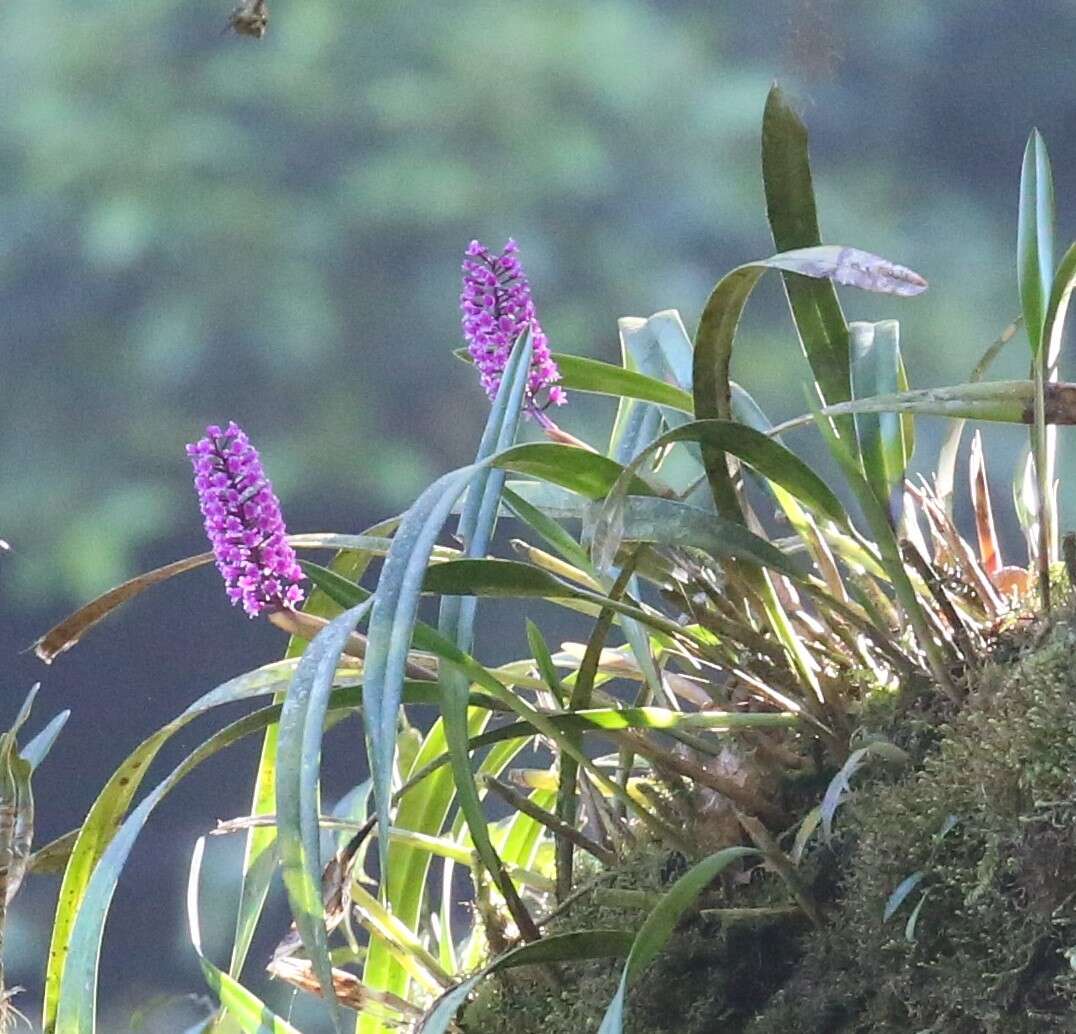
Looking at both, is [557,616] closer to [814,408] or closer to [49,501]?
[49,501]

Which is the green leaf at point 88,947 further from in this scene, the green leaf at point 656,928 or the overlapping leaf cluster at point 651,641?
the green leaf at point 656,928

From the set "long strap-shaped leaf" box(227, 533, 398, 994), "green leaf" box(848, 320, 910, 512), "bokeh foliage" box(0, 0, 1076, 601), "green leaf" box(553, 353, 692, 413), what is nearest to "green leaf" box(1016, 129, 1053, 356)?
"green leaf" box(848, 320, 910, 512)

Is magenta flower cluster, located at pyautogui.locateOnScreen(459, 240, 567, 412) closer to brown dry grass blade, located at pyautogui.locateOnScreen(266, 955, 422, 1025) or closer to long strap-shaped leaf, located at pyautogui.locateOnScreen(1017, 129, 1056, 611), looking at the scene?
long strap-shaped leaf, located at pyautogui.locateOnScreen(1017, 129, 1056, 611)

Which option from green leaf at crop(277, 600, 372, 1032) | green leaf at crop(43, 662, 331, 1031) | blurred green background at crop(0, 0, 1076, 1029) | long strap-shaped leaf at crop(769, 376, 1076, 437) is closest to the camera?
green leaf at crop(277, 600, 372, 1032)

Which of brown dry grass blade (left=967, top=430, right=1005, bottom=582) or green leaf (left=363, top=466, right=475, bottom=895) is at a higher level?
green leaf (left=363, top=466, right=475, bottom=895)

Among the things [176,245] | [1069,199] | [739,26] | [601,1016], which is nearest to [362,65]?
[176,245]

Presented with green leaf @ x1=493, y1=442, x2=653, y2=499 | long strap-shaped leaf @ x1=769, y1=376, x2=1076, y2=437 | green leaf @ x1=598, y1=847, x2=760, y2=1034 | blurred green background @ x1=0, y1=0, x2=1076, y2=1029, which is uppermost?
blurred green background @ x1=0, y1=0, x2=1076, y2=1029

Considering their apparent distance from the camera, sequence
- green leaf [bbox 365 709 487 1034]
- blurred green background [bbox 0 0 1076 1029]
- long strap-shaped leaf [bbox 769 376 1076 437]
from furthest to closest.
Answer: blurred green background [bbox 0 0 1076 1029] → green leaf [bbox 365 709 487 1034] → long strap-shaped leaf [bbox 769 376 1076 437]
